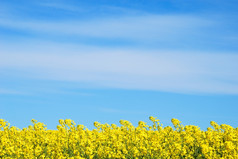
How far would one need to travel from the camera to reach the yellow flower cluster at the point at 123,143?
10352 mm

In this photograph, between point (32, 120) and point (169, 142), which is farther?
point (32, 120)

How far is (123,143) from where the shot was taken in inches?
469

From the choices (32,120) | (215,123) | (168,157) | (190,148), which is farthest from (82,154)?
(215,123)

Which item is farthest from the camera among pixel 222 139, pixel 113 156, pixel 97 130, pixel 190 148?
pixel 97 130

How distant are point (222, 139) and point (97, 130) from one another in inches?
204

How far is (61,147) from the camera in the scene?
11859 mm

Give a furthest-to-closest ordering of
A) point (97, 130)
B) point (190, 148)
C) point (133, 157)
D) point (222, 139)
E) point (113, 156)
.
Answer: point (97, 130), point (222, 139), point (190, 148), point (133, 157), point (113, 156)

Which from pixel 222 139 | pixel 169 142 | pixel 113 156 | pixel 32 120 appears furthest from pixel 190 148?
pixel 32 120

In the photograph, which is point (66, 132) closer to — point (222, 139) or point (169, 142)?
point (169, 142)

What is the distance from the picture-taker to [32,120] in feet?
49.5

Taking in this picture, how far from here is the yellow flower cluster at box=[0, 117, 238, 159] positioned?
10.4 meters

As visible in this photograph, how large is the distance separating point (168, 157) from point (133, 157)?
1.27 meters

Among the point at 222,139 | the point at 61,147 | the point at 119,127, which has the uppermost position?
the point at 119,127

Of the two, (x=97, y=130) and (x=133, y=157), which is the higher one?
(x=97, y=130)
